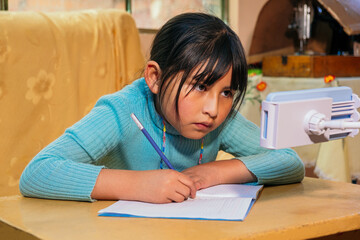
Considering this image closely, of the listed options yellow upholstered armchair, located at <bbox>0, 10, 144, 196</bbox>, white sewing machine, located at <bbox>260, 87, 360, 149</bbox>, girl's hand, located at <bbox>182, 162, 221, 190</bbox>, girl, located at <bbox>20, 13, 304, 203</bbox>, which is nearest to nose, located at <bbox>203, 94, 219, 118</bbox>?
girl, located at <bbox>20, 13, 304, 203</bbox>

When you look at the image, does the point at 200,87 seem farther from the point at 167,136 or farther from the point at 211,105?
the point at 167,136

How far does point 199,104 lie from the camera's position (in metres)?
1.01

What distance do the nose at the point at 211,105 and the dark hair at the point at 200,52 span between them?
26 millimetres

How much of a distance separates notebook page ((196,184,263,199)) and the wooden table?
3 cm

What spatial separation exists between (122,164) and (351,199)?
516mm

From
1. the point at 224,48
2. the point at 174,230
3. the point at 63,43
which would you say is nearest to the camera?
the point at 174,230

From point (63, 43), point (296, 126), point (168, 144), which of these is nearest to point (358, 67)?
point (63, 43)

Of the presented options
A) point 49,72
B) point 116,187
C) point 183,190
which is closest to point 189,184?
point 183,190

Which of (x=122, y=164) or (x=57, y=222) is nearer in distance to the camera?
(x=57, y=222)

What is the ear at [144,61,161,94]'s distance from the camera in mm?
1117

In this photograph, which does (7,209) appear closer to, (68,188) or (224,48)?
(68,188)

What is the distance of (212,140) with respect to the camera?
1265 millimetres

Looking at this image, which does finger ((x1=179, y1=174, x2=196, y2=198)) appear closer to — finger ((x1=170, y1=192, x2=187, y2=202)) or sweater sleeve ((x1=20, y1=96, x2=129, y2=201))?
finger ((x1=170, y1=192, x2=187, y2=202))

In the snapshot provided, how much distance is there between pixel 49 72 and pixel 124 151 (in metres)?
0.75
